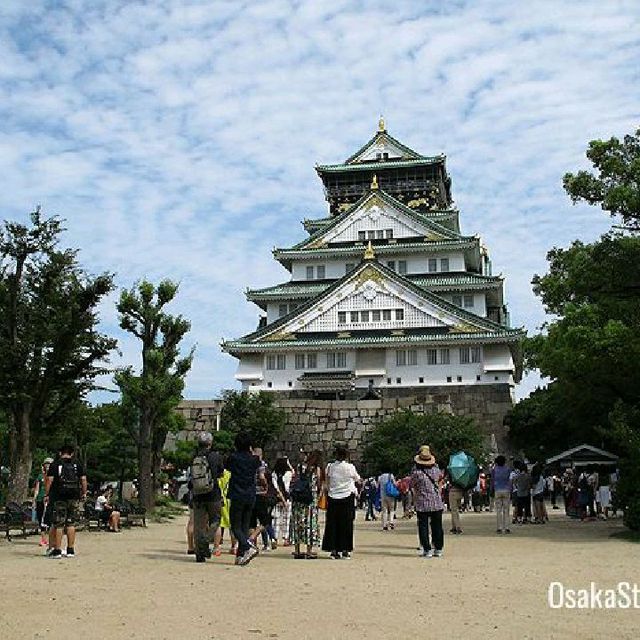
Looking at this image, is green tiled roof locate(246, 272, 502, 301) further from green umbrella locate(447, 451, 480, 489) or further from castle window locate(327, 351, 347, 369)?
green umbrella locate(447, 451, 480, 489)

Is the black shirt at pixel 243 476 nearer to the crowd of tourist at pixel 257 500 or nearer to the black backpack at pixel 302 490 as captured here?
the crowd of tourist at pixel 257 500

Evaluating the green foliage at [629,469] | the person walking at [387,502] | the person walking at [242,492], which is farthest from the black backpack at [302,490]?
the person walking at [387,502]

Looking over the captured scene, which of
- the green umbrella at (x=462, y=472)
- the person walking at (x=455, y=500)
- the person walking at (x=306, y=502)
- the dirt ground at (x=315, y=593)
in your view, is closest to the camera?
the dirt ground at (x=315, y=593)

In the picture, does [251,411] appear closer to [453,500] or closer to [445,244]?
[445,244]

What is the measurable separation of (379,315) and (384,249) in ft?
20.2

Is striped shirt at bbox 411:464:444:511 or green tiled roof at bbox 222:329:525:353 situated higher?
green tiled roof at bbox 222:329:525:353

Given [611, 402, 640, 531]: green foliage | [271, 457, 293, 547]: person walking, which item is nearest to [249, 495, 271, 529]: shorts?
[271, 457, 293, 547]: person walking

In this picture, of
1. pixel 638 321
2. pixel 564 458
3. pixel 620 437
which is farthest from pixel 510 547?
pixel 564 458

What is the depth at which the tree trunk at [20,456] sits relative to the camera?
18.1 metres

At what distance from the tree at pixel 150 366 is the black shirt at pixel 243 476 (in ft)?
36.3

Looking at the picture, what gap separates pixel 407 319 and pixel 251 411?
1233 cm

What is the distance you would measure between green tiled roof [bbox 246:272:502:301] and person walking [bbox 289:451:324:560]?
1494 inches

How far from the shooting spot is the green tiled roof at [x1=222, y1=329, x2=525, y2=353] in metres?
46.4

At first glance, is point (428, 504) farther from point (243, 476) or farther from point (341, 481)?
point (243, 476)
